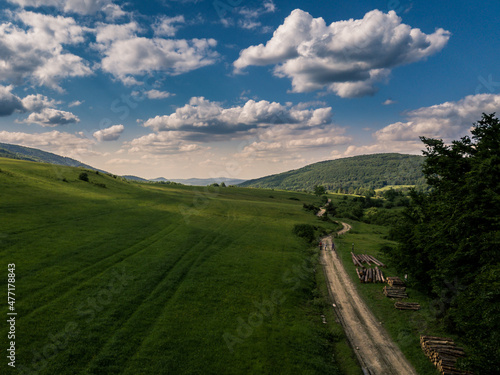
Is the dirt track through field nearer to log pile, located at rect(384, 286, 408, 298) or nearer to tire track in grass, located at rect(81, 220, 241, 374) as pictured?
log pile, located at rect(384, 286, 408, 298)

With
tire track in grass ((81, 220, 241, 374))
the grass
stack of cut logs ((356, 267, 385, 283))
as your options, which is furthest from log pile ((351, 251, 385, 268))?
tire track in grass ((81, 220, 241, 374))

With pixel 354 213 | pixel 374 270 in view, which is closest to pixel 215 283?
pixel 374 270

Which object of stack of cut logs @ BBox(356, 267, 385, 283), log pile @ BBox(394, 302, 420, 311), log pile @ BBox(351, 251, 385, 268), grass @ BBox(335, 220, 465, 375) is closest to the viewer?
grass @ BBox(335, 220, 465, 375)

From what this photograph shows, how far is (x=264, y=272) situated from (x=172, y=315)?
58.0ft

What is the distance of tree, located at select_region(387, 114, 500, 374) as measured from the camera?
18.1 metres

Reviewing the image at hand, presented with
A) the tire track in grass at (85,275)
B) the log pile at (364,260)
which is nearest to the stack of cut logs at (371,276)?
the log pile at (364,260)

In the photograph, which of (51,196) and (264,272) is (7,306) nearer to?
(264,272)

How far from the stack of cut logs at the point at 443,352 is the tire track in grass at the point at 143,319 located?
82.2 feet

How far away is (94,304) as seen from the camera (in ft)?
83.6

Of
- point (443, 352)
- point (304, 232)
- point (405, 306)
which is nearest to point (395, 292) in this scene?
point (405, 306)

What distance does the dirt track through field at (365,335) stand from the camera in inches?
849

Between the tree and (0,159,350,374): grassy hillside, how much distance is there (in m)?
11.6

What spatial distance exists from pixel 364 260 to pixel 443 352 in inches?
1240

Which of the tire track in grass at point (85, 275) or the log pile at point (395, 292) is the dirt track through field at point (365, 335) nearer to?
the log pile at point (395, 292)
